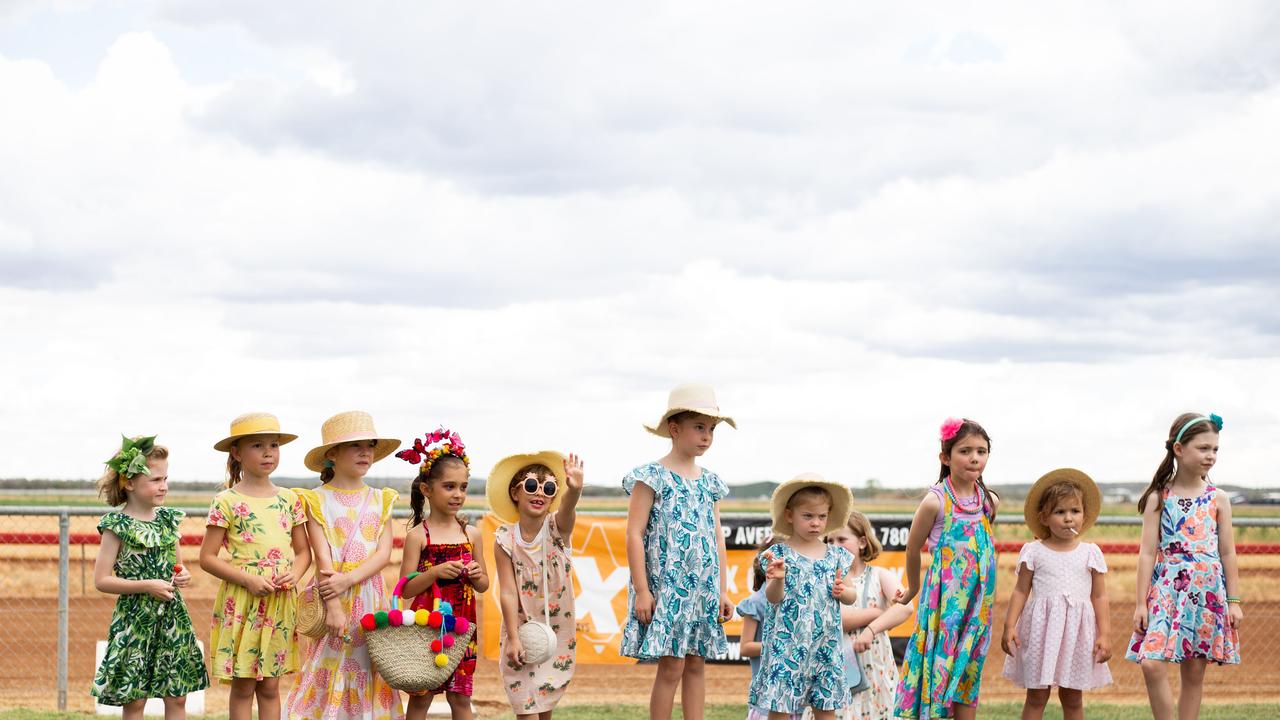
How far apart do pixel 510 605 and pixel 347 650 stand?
0.85 m

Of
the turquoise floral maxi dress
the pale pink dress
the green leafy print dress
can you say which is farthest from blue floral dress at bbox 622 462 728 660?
the green leafy print dress

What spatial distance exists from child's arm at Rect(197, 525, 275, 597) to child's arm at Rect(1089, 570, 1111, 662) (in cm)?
399

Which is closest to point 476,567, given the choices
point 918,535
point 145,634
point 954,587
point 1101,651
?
point 145,634

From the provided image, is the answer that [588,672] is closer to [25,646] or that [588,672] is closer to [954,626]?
[954,626]

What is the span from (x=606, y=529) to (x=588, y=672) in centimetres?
213

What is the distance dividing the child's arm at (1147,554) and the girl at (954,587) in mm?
955

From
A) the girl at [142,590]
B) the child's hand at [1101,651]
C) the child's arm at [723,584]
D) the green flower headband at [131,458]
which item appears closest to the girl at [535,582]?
the child's arm at [723,584]

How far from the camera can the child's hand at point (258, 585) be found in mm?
5969

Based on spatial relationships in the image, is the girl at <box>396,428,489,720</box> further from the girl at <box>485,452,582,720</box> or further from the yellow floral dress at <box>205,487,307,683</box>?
the yellow floral dress at <box>205,487,307,683</box>

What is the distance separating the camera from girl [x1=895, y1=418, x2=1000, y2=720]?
20.5 feet

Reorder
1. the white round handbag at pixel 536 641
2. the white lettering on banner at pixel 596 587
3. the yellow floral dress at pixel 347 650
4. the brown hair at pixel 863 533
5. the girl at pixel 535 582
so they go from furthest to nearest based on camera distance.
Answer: the white lettering on banner at pixel 596 587
the brown hair at pixel 863 533
the yellow floral dress at pixel 347 650
the girl at pixel 535 582
the white round handbag at pixel 536 641

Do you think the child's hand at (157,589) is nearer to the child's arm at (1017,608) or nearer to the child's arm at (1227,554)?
the child's arm at (1017,608)

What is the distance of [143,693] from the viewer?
6.01 meters

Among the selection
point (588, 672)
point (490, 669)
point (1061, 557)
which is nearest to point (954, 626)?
point (1061, 557)
